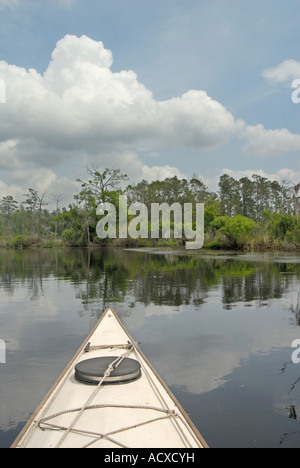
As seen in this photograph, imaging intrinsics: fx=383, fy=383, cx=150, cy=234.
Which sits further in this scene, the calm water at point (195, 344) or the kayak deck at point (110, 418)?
the calm water at point (195, 344)

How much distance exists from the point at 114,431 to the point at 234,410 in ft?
5.72

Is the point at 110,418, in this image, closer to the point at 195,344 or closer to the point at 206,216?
the point at 195,344

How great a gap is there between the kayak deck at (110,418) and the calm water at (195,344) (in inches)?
23.1

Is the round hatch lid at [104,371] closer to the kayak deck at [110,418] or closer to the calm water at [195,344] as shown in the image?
the kayak deck at [110,418]

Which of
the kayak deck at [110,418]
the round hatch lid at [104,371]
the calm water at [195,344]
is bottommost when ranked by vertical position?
the calm water at [195,344]

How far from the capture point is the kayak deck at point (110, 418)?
3.01 meters

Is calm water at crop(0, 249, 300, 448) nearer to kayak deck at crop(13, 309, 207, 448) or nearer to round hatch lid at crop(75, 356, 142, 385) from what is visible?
kayak deck at crop(13, 309, 207, 448)

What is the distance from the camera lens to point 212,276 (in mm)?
16812

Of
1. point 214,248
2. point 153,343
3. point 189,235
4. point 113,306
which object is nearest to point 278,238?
point 214,248

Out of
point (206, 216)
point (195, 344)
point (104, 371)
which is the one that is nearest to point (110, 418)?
point (104, 371)

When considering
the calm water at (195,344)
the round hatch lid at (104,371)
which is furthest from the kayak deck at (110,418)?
the calm water at (195,344)

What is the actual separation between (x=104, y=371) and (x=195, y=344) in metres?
3.04

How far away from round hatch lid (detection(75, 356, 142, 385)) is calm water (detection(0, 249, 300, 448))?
0.76 metres
